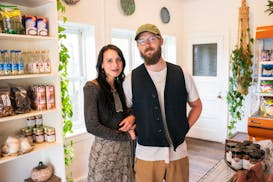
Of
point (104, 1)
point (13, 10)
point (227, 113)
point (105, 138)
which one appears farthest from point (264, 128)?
point (13, 10)

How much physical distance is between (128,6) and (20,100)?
2.11 meters

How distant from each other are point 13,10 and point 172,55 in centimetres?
317

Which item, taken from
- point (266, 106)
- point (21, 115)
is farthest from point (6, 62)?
point (266, 106)

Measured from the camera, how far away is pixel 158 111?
1.41 m

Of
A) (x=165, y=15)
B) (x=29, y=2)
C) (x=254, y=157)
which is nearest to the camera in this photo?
(x=254, y=157)

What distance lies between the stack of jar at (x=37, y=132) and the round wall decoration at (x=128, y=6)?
194cm

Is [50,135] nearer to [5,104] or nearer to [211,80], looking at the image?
[5,104]

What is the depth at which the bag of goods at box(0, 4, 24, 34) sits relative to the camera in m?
1.66

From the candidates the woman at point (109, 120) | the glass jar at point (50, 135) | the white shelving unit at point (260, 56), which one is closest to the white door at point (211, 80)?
the white shelving unit at point (260, 56)

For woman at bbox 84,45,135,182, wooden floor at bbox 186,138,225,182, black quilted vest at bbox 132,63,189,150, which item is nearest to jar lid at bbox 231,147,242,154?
black quilted vest at bbox 132,63,189,150

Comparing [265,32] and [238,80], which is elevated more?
[265,32]

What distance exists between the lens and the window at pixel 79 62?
9.52 ft

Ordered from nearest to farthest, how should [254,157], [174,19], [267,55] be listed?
1. [254,157]
2. [267,55]
3. [174,19]

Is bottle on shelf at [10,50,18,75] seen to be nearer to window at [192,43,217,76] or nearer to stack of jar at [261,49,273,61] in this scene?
stack of jar at [261,49,273,61]
